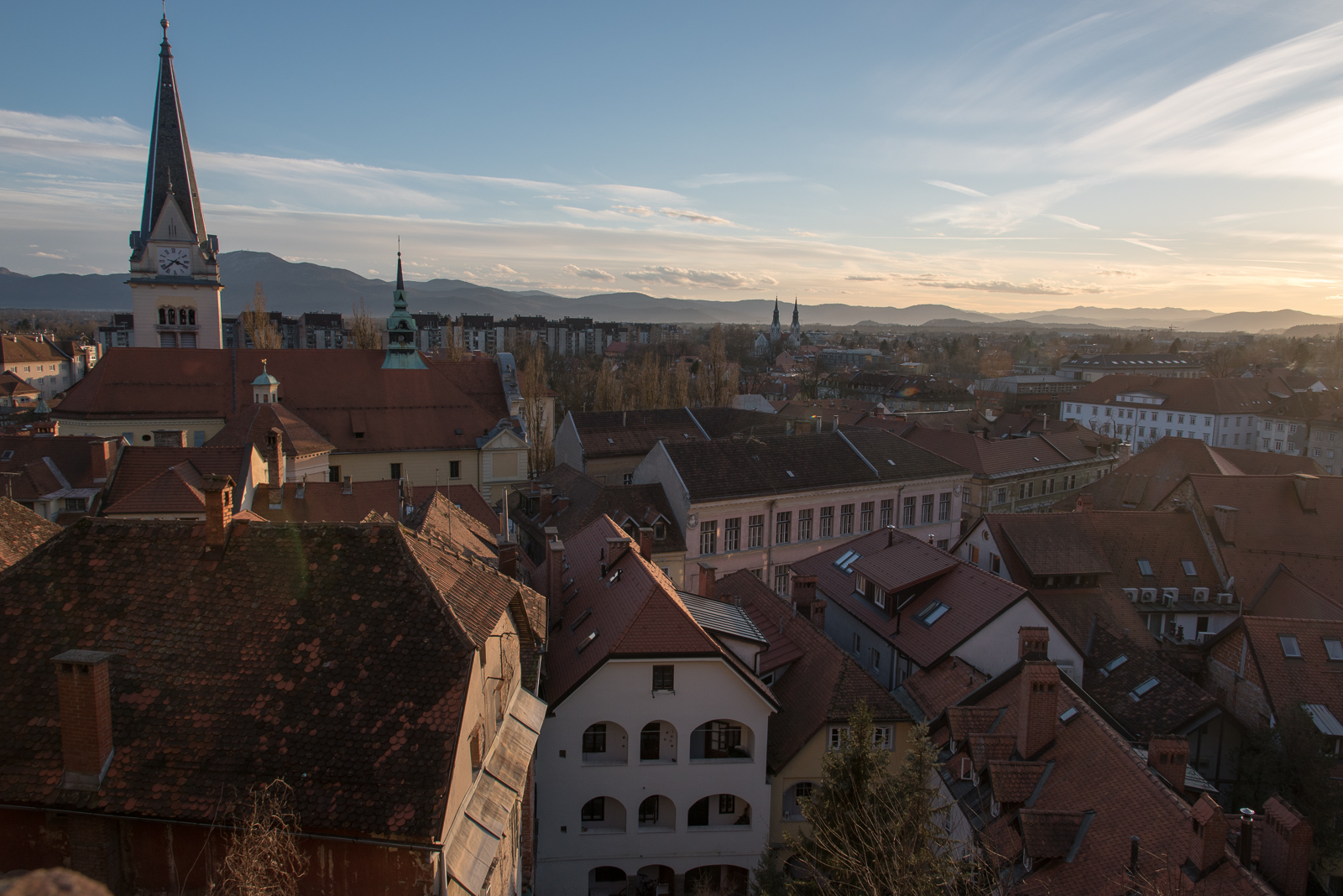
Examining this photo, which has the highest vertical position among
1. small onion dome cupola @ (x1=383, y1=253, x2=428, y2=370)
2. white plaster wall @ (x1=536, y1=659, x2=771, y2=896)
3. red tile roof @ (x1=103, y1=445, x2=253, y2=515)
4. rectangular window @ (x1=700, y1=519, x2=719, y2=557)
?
small onion dome cupola @ (x1=383, y1=253, x2=428, y2=370)

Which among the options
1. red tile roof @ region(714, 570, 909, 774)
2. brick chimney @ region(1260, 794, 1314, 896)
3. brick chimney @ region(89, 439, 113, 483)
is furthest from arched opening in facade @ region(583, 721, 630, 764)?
brick chimney @ region(89, 439, 113, 483)

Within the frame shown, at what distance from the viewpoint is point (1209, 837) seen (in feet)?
47.3

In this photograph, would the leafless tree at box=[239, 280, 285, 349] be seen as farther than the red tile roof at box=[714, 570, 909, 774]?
Yes

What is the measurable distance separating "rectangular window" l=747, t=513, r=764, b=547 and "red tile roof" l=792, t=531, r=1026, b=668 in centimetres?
604

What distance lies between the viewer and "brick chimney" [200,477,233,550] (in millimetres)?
12531

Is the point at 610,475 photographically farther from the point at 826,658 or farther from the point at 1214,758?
the point at 1214,758

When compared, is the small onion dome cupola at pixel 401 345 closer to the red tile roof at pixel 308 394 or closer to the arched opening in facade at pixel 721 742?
the red tile roof at pixel 308 394

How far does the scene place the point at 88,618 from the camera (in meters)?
12.0

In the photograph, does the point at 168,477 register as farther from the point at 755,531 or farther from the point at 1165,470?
the point at 1165,470

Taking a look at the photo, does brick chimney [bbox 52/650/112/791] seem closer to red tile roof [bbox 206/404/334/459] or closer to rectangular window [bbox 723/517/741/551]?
rectangular window [bbox 723/517/741/551]

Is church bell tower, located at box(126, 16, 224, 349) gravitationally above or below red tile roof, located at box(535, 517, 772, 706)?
above

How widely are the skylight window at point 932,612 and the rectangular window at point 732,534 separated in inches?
508

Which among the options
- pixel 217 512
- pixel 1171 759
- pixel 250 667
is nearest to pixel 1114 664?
pixel 1171 759

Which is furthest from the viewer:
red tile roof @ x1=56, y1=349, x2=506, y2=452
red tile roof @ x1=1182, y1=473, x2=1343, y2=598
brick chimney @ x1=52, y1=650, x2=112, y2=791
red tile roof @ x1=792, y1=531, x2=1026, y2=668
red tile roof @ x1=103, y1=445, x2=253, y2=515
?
red tile roof @ x1=56, y1=349, x2=506, y2=452
